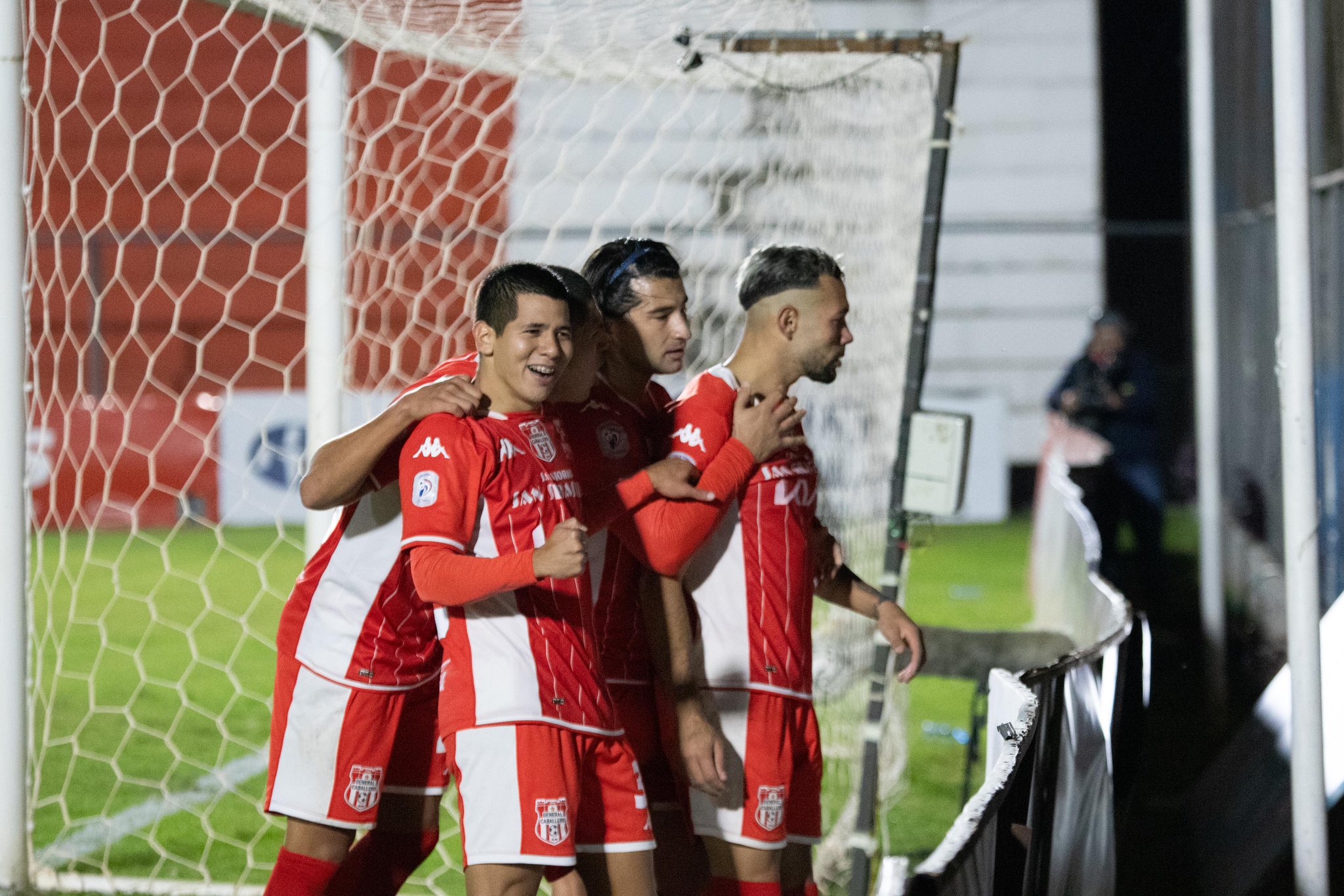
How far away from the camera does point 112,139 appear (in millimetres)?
13656

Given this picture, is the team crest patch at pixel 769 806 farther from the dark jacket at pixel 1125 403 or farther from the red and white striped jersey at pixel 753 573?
the dark jacket at pixel 1125 403

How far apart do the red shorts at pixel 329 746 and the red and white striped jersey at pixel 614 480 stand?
1.40 ft

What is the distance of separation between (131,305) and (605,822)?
491 inches

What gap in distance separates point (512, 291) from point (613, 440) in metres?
0.41

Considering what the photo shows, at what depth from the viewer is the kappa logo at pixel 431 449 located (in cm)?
218

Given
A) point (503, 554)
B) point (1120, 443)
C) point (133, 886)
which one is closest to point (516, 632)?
point (503, 554)

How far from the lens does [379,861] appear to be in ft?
9.13

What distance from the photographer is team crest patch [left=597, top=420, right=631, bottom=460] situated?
2533 millimetres

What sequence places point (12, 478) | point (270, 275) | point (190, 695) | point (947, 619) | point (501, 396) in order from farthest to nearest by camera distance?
point (270, 275) → point (947, 619) → point (190, 695) → point (12, 478) → point (501, 396)

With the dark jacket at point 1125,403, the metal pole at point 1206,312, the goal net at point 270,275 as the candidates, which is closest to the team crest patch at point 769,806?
the goal net at point 270,275

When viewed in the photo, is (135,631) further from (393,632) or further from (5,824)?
(393,632)

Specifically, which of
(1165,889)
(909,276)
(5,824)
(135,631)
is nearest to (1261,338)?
(909,276)

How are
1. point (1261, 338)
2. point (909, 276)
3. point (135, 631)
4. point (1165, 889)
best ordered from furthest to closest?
1. point (1261, 338)
2. point (135, 631)
3. point (909, 276)
4. point (1165, 889)

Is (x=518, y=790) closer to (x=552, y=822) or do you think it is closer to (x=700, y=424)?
(x=552, y=822)
